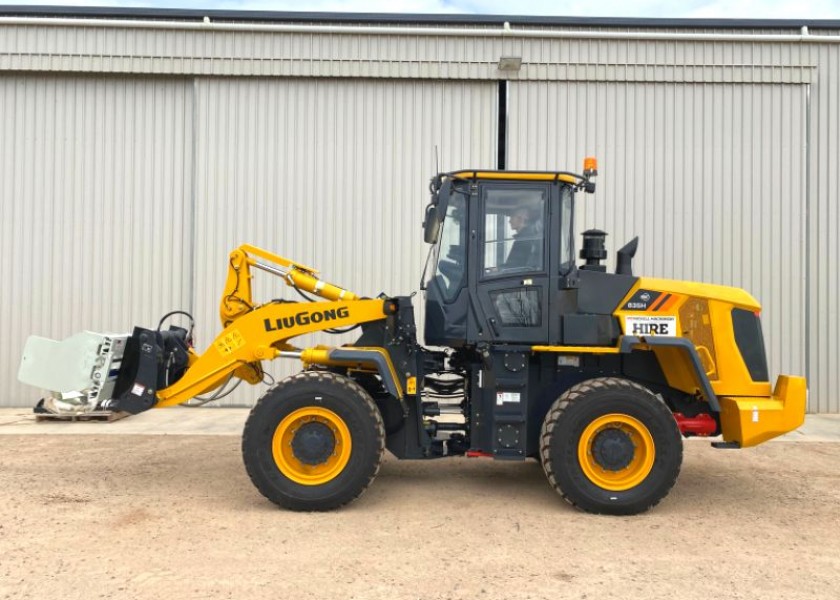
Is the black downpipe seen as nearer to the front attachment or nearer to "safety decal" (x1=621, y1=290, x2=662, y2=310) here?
"safety decal" (x1=621, y1=290, x2=662, y2=310)

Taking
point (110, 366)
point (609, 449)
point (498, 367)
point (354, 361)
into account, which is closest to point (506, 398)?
point (498, 367)

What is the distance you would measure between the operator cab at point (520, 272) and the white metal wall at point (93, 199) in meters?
6.75

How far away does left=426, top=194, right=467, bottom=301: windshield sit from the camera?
567 centimetres

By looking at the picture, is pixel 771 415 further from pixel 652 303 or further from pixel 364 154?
pixel 364 154

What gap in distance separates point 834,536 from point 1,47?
12.7m

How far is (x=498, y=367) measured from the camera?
18.5 ft

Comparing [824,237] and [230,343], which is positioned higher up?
[824,237]

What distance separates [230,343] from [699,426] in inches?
164

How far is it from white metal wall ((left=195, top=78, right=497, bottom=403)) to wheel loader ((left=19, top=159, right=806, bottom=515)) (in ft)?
15.6

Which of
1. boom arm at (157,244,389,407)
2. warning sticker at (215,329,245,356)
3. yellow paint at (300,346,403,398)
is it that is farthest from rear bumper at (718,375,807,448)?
warning sticker at (215,329,245,356)

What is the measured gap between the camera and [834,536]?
16.1ft

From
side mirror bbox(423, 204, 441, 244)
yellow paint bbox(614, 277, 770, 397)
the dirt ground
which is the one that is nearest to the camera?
the dirt ground

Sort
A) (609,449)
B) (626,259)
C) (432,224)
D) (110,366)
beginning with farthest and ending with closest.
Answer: (110,366) < (626,259) < (432,224) < (609,449)

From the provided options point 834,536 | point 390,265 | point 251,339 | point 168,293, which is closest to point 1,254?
point 168,293
